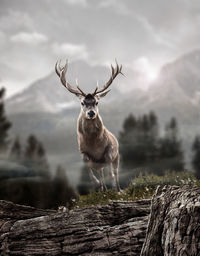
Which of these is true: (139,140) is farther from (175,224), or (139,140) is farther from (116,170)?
(175,224)

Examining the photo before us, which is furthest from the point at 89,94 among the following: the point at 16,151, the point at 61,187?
the point at 16,151

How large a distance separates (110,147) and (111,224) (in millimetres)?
5929

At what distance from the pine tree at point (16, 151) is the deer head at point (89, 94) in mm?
16387

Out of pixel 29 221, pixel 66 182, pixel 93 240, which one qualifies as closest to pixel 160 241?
pixel 93 240

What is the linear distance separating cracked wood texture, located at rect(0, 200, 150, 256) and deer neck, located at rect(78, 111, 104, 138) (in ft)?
16.5

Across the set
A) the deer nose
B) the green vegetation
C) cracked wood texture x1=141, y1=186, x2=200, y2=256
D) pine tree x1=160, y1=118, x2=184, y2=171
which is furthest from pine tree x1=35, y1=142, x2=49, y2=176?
cracked wood texture x1=141, y1=186, x2=200, y2=256

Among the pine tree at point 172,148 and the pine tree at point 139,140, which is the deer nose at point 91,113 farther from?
the pine tree at point 172,148

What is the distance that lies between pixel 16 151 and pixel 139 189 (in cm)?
2026

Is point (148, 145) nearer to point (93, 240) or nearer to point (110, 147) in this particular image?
point (110, 147)

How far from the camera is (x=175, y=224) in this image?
5.40m

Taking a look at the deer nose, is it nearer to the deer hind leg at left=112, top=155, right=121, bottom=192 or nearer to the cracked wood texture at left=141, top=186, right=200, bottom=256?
the deer hind leg at left=112, top=155, right=121, bottom=192

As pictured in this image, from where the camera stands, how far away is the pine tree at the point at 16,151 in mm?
29125

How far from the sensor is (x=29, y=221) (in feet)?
28.8

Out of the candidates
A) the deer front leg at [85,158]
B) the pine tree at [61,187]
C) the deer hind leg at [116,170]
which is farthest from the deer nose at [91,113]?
the pine tree at [61,187]
